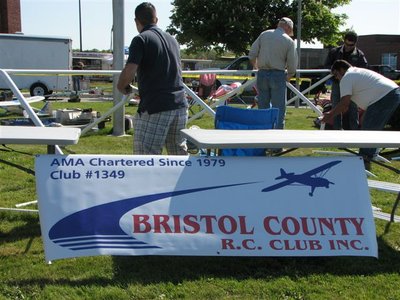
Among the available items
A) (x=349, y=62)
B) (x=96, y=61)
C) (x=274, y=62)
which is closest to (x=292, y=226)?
(x=274, y=62)

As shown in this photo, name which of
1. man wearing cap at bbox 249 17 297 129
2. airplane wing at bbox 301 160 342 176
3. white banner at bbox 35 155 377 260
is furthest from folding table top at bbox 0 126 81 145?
man wearing cap at bbox 249 17 297 129

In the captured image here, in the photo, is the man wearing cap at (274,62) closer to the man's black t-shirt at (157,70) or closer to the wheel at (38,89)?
the man's black t-shirt at (157,70)

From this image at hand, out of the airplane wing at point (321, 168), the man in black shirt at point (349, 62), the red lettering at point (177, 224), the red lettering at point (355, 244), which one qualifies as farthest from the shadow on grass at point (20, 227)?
the man in black shirt at point (349, 62)

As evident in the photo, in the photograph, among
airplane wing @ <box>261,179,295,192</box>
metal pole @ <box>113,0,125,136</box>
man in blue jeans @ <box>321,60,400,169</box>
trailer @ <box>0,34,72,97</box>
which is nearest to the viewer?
airplane wing @ <box>261,179,295,192</box>

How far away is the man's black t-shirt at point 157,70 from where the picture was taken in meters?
3.99

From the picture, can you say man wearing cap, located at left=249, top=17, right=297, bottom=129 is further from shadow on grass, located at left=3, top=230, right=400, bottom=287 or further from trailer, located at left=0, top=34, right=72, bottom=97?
trailer, located at left=0, top=34, right=72, bottom=97

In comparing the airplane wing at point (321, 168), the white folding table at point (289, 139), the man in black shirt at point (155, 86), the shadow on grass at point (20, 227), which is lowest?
the shadow on grass at point (20, 227)

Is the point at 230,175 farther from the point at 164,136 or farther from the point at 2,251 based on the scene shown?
the point at 2,251

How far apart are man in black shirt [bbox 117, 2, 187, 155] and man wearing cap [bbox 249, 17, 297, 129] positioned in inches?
107

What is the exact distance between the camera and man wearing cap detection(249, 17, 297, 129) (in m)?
6.73

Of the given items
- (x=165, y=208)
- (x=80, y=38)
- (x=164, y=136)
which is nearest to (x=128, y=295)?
(x=165, y=208)

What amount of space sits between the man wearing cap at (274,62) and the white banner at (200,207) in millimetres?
Result: 3217

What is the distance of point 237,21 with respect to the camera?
2878 cm

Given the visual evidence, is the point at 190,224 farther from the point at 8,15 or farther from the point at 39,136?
the point at 8,15
